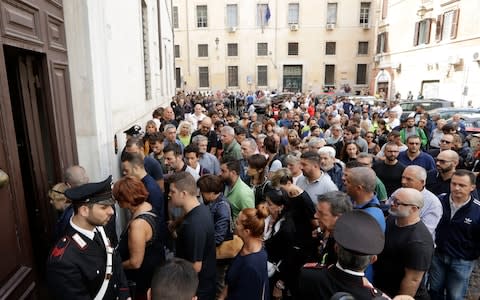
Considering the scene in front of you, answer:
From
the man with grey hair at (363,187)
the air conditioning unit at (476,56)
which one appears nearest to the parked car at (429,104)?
the air conditioning unit at (476,56)

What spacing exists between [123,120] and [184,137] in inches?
58.9

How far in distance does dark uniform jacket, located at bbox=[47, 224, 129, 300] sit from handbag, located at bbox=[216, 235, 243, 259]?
1150mm

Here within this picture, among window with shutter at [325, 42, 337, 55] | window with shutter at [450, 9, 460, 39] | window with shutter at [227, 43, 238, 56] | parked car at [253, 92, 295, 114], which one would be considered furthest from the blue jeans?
window with shutter at [325, 42, 337, 55]

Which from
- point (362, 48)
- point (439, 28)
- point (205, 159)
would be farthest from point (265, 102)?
point (205, 159)

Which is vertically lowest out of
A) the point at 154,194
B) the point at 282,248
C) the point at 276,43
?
the point at 282,248

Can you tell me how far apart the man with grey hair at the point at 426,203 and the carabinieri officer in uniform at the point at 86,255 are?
3080 millimetres

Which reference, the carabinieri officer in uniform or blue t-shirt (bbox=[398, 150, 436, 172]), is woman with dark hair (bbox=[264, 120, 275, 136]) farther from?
the carabinieri officer in uniform

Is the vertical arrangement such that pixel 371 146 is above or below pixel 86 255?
below

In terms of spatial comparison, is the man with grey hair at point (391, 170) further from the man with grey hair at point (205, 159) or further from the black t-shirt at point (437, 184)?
the man with grey hair at point (205, 159)

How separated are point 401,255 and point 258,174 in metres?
2.10

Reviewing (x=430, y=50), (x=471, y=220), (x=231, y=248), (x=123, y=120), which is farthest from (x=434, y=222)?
(x=430, y=50)

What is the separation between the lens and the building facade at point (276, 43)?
34406mm

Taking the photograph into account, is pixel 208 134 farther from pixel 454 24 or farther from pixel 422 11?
pixel 422 11

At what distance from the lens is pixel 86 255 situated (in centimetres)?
224
